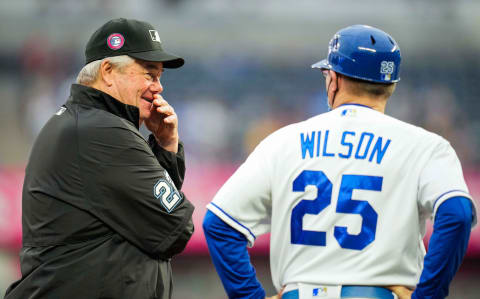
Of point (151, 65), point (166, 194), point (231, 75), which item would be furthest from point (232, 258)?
point (231, 75)

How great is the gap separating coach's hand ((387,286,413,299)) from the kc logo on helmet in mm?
1583

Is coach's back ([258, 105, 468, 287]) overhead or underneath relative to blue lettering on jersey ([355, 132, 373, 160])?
underneath

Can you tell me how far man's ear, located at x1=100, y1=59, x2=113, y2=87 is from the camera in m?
3.31

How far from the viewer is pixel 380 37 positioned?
3072 mm

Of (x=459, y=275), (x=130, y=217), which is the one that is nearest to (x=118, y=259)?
(x=130, y=217)

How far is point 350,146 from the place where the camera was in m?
2.85

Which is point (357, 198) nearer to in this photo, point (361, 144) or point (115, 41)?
point (361, 144)

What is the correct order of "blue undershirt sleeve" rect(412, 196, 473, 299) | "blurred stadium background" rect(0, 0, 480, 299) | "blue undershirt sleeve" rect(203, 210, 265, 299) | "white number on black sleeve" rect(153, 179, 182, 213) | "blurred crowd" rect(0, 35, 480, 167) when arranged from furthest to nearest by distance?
"blurred crowd" rect(0, 35, 480, 167), "blurred stadium background" rect(0, 0, 480, 299), "white number on black sleeve" rect(153, 179, 182, 213), "blue undershirt sleeve" rect(203, 210, 265, 299), "blue undershirt sleeve" rect(412, 196, 473, 299)

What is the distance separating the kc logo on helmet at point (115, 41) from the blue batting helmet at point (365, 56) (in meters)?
0.92

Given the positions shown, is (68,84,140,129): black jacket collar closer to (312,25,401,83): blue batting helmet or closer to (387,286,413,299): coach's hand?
(312,25,401,83): blue batting helmet

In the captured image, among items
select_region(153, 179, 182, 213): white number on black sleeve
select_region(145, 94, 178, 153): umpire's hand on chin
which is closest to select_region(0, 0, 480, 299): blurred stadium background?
select_region(145, 94, 178, 153): umpire's hand on chin

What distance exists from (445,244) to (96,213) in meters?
1.36

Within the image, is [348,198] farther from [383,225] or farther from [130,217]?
[130,217]

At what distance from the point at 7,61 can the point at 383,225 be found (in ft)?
47.0
